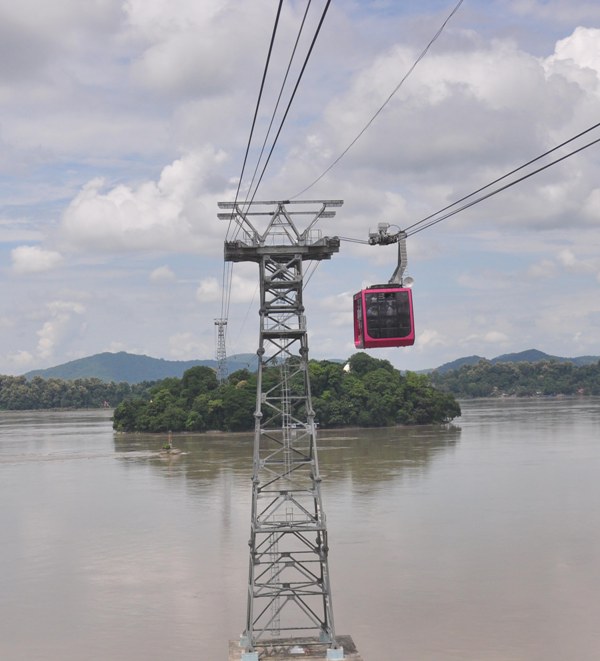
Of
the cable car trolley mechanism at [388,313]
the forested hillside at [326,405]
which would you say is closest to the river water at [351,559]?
the cable car trolley mechanism at [388,313]

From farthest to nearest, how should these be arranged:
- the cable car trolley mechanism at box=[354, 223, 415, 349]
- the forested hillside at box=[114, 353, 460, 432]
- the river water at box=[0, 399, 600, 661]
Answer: the forested hillside at box=[114, 353, 460, 432], the river water at box=[0, 399, 600, 661], the cable car trolley mechanism at box=[354, 223, 415, 349]

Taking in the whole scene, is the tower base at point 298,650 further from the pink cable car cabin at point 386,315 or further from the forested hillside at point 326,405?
the forested hillside at point 326,405

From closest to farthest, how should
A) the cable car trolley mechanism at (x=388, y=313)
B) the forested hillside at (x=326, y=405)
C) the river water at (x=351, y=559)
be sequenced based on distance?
the cable car trolley mechanism at (x=388, y=313) < the river water at (x=351, y=559) < the forested hillside at (x=326, y=405)

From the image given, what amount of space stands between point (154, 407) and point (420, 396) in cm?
3372

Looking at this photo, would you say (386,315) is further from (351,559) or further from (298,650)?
(351,559)

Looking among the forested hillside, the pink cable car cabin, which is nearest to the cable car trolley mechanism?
the pink cable car cabin

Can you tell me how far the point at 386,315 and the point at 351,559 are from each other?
609 inches

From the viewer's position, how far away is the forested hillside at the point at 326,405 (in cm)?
10819

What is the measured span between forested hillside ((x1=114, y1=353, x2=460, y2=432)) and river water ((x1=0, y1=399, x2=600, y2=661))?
131 feet

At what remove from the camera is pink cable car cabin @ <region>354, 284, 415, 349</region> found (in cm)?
2094

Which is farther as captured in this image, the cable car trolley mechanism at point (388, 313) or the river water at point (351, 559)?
the river water at point (351, 559)

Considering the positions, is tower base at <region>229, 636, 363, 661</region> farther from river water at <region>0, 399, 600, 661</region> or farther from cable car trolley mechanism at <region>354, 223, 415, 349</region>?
cable car trolley mechanism at <region>354, 223, 415, 349</region>

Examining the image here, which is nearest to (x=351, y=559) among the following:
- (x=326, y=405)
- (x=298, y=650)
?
(x=298, y=650)

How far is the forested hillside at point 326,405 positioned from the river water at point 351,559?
40.0m
